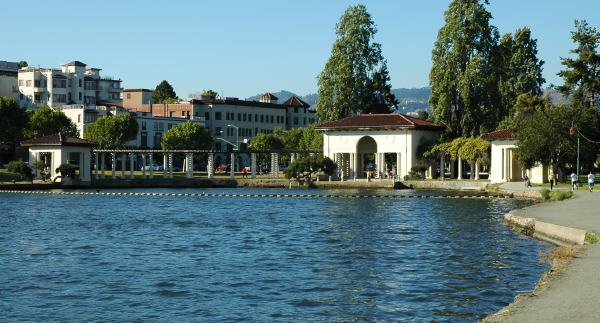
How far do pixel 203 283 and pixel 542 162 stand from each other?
56084 mm

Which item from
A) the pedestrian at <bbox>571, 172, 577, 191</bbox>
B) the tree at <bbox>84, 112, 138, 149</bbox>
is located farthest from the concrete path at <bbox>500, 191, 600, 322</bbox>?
the tree at <bbox>84, 112, 138, 149</bbox>

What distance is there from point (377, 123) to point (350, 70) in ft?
23.0

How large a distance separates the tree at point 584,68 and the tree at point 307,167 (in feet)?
85.4

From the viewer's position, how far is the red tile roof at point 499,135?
3460 inches

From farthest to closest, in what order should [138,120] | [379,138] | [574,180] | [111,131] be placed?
[138,120]
[111,131]
[379,138]
[574,180]

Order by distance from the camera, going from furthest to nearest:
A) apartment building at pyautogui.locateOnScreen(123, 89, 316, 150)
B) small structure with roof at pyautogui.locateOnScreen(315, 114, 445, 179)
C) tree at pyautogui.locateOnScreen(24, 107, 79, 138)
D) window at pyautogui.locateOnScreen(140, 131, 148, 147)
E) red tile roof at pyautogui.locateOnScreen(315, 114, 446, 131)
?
apartment building at pyautogui.locateOnScreen(123, 89, 316, 150) < window at pyautogui.locateOnScreen(140, 131, 148, 147) < tree at pyautogui.locateOnScreen(24, 107, 79, 138) < small structure with roof at pyautogui.locateOnScreen(315, 114, 445, 179) < red tile roof at pyautogui.locateOnScreen(315, 114, 446, 131)

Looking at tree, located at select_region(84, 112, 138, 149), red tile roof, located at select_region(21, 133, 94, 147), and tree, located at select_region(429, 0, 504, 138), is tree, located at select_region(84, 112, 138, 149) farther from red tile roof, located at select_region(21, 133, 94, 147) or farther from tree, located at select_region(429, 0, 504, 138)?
tree, located at select_region(429, 0, 504, 138)

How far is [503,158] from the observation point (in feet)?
294

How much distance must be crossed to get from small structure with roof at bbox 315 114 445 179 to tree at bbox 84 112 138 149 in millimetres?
35034

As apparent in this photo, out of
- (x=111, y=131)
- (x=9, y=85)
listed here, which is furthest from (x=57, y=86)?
(x=111, y=131)

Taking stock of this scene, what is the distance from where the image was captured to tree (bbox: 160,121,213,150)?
13600cm

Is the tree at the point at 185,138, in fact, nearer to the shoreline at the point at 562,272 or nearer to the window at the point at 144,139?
the window at the point at 144,139

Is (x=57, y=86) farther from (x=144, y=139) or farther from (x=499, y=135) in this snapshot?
(x=499, y=135)

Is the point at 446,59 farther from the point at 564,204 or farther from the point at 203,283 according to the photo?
the point at 203,283
